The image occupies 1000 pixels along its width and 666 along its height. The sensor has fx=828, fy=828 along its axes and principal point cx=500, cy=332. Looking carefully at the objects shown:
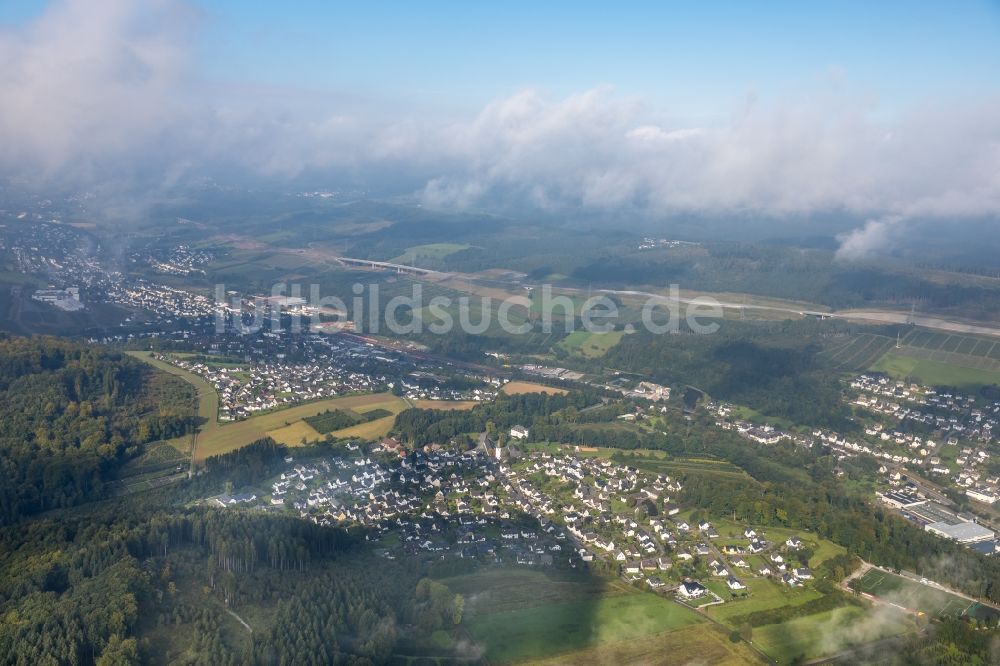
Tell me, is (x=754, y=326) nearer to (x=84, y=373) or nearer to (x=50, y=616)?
(x=84, y=373)

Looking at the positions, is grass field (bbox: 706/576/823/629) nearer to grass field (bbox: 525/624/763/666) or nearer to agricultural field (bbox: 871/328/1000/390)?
grass field (bbox: 525/624/763/666)

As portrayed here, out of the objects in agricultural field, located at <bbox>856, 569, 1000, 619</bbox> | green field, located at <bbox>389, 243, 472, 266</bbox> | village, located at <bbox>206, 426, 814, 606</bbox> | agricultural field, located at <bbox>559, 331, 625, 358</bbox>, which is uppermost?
green field, located at <bbox>389, 243, 472, 266</bbox>

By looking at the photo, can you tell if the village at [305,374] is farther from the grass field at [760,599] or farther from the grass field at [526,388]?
the grass field at [760,599]

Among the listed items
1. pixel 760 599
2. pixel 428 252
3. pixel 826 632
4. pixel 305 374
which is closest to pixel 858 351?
pixel 760 599

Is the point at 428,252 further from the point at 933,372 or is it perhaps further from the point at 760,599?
the point at 760,599

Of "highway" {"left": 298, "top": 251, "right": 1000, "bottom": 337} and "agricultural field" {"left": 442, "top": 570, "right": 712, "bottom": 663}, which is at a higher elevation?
"highway" {"left": 298, "top": 251, "right": 1000, "bottom": 337}

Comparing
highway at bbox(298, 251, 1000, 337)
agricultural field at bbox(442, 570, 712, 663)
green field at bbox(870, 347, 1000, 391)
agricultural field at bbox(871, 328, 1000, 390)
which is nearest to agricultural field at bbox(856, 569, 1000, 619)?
agricultural field at bbox(442, 570, 712, 663)

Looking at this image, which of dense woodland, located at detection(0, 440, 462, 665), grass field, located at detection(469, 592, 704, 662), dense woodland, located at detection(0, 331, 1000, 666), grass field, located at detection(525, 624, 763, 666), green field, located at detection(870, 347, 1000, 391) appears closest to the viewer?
dense woodland, located at detection(0, 440, 462, 665)

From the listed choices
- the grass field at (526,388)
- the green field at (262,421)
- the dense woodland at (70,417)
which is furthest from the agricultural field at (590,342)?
the dense woodland at (70,417)
